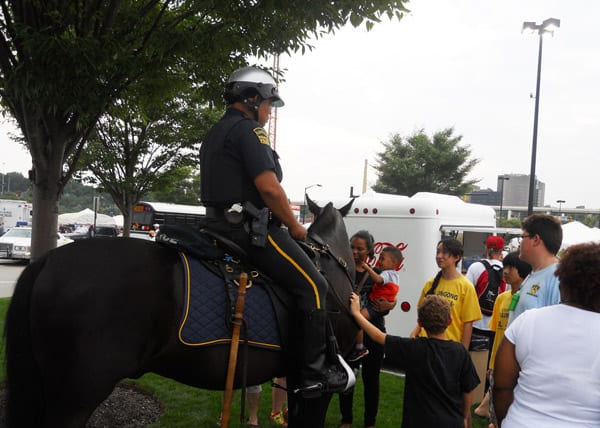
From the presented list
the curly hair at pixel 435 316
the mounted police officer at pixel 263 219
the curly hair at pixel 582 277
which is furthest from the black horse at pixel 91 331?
the curly hair at pixel 582 277

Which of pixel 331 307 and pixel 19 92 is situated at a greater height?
pixel 19 92

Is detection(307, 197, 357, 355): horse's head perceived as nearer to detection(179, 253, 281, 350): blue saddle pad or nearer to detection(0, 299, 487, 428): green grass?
detection(179, 253, 281, 350): blue saddle pad

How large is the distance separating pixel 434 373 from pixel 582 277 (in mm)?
1266

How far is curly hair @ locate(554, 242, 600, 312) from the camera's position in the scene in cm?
220

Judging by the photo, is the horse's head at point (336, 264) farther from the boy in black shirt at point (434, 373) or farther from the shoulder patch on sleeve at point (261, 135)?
the shoulder patch on sleeve at point (261, 135)

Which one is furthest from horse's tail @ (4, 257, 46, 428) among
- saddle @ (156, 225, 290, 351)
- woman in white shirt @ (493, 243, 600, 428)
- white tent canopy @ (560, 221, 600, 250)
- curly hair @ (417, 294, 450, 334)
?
white tent canopy @ (560, 221, 600, 250)

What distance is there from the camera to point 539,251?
11.0 ft

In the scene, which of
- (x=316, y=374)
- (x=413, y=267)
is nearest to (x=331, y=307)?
(x=316, y=374)

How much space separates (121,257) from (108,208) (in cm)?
10350

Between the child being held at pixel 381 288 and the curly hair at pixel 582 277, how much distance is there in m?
1.88

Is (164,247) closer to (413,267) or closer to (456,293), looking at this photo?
(456,293)

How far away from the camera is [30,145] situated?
466 centimetres

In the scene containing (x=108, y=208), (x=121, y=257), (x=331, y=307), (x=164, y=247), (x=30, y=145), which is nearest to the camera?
(x=121, y=257)

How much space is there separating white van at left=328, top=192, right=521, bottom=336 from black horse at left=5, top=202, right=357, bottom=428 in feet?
18.4
